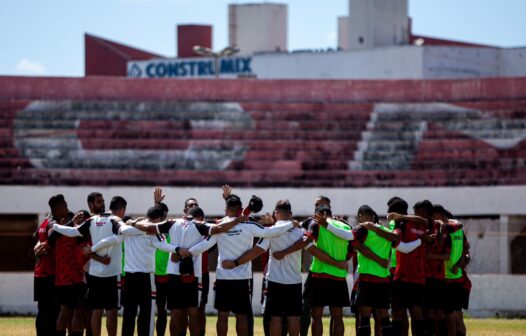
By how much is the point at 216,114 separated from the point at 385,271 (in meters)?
20.4

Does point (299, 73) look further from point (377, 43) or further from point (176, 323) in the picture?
point (176, 323)

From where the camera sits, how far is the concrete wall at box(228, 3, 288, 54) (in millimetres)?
75688

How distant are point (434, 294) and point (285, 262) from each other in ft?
9.93

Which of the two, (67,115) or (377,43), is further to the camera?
(377,43)

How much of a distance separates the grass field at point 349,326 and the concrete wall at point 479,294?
135 centimetres

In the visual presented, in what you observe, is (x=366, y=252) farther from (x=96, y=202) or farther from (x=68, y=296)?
(x=68, y=296)

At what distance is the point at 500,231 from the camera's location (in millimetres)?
34156

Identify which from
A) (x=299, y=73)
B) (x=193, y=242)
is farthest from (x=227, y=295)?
(x=299, y=73)

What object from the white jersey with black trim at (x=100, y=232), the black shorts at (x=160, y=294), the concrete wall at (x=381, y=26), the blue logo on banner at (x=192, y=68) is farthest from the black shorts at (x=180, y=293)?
the blue logo on banner at (x=192, y=68)

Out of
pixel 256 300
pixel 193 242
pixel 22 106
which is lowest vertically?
pixel 256 300

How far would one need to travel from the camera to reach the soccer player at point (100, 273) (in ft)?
64.6

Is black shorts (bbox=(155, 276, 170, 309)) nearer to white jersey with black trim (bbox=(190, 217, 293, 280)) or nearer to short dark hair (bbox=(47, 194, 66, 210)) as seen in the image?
white jersey with black trim (bbox=(190, 217, 293, 280))

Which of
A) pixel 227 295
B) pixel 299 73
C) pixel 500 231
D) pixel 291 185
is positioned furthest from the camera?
pixel 299 73

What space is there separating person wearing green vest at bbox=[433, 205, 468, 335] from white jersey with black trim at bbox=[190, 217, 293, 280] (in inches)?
130
